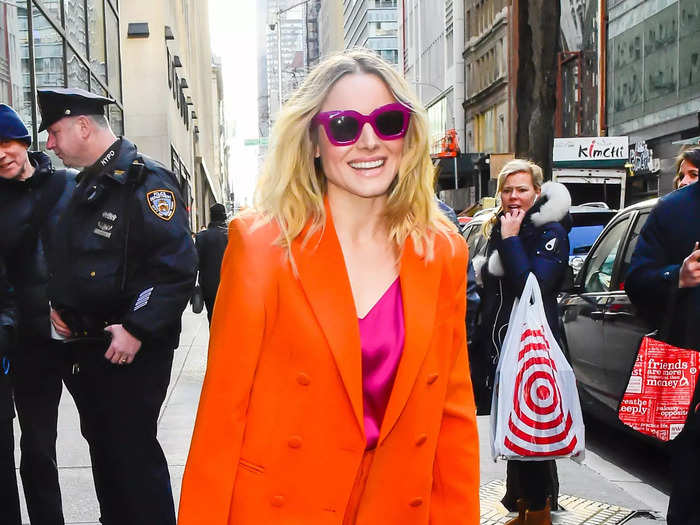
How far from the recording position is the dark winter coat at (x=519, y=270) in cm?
456

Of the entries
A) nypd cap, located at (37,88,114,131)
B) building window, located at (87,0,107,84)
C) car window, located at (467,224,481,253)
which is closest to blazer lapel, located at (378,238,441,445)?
nypd cap, located at (37,88,114,131)

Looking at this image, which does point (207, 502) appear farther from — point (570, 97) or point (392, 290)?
point (570, 97)

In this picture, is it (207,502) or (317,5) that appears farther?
(317,5)

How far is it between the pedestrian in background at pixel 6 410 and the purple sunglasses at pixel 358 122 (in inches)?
78.7

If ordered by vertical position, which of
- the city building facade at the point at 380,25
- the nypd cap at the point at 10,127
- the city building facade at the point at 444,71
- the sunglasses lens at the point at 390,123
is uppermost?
the city building facade at the point at 380,25

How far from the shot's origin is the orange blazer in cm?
215

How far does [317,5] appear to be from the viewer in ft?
634

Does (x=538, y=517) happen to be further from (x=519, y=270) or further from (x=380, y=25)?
(x=380, y=25)

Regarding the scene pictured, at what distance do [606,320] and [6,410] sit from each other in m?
3.98

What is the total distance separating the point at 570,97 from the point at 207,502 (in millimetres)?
39754

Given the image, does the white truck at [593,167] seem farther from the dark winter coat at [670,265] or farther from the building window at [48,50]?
the dark winter coat at [670,265]

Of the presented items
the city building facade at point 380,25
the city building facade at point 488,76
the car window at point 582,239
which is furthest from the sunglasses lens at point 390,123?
the city building facade at point 380,25

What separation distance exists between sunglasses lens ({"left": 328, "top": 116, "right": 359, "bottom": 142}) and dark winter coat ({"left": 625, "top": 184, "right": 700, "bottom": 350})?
178 cm

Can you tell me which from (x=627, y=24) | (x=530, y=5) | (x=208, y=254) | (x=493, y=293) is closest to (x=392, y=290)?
(x=493, y=293)
